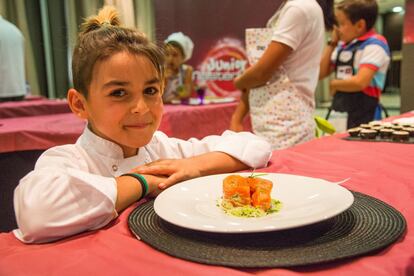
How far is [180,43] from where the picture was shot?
11.4ft

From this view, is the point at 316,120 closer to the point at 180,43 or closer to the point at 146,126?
the point at 146,126

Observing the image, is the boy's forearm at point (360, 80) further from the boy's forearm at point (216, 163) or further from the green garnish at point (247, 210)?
the green garnish at point (247, 210)

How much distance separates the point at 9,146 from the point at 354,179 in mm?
1690

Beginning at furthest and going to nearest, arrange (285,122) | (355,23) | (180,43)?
1. (180,43)
2. (355,23)
3. (285,122)

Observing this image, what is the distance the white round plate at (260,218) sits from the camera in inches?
22.0

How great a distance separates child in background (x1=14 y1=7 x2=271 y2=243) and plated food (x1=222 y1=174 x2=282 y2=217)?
0.17 metres

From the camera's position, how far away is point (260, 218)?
0.65m

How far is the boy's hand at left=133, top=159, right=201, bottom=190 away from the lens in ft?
2.86

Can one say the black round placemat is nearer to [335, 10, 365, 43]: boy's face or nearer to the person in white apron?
the person in white apron

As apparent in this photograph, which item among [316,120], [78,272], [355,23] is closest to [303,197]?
[78,272]

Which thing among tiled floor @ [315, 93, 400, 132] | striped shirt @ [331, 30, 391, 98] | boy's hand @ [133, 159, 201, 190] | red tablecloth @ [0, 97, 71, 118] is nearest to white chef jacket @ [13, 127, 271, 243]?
boy's hand @ [133, 159, 201, 190]

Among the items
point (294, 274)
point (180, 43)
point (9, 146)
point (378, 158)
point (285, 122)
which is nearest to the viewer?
point (294, 274)

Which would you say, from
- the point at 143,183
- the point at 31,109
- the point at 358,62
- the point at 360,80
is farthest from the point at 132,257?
the point at 31,109

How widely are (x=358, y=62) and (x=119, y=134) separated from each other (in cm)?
208
